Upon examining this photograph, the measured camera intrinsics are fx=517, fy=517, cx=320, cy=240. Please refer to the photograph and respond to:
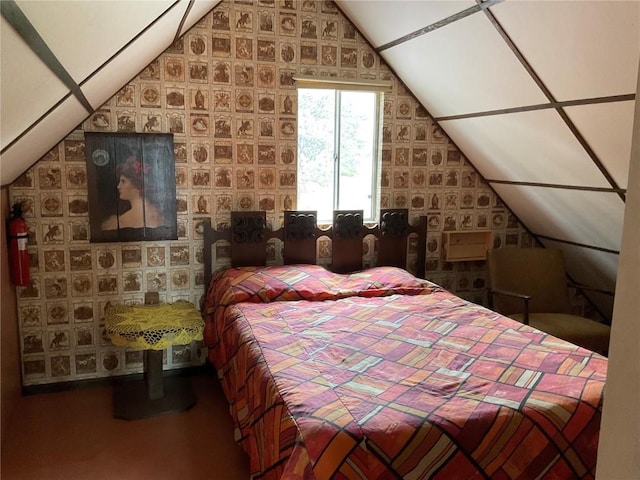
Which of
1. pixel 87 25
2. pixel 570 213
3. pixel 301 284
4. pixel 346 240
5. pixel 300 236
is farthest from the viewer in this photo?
pixel 346 240

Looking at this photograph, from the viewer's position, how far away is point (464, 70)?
10.2 feet

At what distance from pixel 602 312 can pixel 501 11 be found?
281 centimetres

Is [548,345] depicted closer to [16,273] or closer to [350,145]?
[350,145]

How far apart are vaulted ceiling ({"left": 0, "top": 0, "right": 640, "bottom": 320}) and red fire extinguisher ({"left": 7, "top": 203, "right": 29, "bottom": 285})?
241 mm

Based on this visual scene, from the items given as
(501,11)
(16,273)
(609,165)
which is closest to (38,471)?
(16,273)

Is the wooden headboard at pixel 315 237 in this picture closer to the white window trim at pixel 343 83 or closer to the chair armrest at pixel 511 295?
the chair armrest at pixel 511 295

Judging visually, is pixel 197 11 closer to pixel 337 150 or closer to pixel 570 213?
pixel 337 150

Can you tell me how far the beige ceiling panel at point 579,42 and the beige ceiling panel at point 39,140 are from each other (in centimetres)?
215

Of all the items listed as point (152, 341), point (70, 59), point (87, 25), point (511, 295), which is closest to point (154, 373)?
point (152, 341)

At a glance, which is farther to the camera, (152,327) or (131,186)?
(131,186)

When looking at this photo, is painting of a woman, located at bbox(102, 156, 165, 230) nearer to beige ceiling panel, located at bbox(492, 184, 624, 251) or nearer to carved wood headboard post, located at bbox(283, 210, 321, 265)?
carved wood headboard post, located at bbox(283, 210, 321, 265)

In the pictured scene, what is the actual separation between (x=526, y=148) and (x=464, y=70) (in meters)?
0.65

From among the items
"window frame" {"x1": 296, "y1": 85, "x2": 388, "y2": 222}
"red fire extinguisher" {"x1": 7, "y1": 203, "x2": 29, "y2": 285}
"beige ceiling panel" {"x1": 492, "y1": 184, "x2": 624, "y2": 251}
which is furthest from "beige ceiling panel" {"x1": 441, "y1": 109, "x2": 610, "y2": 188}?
"red fire extinguisher" {"x1": 7, "y1": 203, "x2": 29, "y2": 285}

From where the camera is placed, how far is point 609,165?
283 cm
